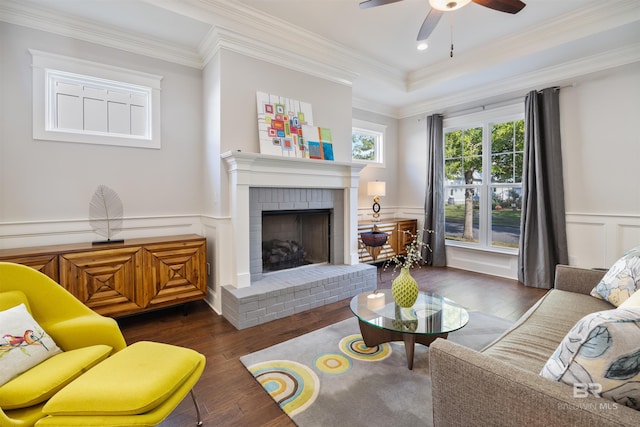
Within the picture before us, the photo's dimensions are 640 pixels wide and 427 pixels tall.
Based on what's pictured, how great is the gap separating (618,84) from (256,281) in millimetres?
4753

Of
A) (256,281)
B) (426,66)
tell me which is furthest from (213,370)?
(426,66)

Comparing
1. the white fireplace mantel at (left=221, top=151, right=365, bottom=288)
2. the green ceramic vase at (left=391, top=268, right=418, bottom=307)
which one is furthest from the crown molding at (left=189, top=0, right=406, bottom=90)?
the green ceramic vase at (left=391, top=268, right=418, bottom=307)

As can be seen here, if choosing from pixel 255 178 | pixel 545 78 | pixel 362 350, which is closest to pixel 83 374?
pixel 362 350

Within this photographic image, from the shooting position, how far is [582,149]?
12.2ft

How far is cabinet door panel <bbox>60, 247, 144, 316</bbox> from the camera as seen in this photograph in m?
2.46

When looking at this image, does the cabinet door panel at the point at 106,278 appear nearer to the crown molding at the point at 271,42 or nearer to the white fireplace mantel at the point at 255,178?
the white fireplace mantel at the point at 255,178

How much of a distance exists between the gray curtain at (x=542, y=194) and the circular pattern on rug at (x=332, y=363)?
3.22 metres

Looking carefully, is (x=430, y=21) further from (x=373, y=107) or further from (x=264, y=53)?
(x=373, y=107)

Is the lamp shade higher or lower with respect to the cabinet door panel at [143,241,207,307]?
higher

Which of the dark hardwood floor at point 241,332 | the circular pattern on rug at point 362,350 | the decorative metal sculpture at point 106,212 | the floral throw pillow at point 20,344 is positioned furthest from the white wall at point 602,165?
the decorative metal sculpture at point 106,212

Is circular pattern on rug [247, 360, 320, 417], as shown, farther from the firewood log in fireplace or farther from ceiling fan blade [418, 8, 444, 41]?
ceiling fan blade [418, 8, 444, 41]

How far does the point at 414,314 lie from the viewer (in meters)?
2.13

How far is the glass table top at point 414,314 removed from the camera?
192cm

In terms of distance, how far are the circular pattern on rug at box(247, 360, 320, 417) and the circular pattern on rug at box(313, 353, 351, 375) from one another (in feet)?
0.29
